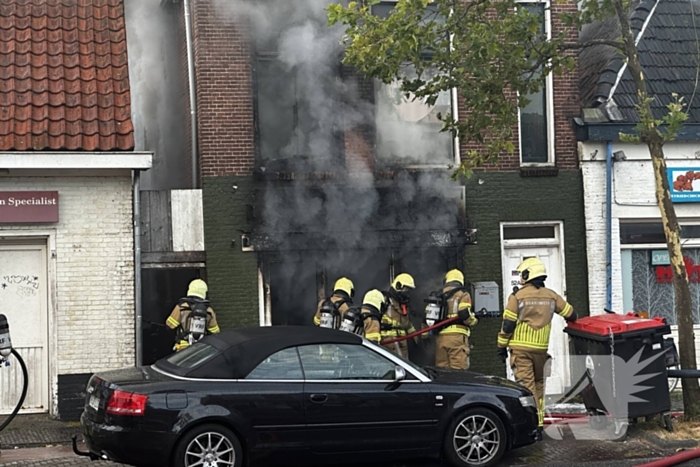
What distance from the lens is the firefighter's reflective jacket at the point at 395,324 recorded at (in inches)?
466

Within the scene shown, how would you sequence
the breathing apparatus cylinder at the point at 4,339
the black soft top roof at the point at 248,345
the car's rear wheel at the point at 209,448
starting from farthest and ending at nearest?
the breathing apparatus cylinder at the point at 4,339, the black soft top roof at the point at 248,345, the car's rear wheel at the point at 209,448

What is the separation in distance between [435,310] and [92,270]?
4441 mm

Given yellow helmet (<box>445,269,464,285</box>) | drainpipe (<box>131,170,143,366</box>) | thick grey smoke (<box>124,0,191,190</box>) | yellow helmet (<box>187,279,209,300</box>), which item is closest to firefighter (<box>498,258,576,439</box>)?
yellow helmet (<box>445,269,464,285</box>)

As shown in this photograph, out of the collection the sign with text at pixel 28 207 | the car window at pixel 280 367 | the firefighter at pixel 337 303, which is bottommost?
the car window at pixel 280 367

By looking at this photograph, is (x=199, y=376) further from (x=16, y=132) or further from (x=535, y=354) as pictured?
(x=16, y=132)

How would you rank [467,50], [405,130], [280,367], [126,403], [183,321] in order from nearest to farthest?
[126,403], [280,367], [467,50], [183,321], [405,130]

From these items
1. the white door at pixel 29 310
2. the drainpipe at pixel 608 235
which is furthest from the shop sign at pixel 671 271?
the white door at pixel 29 310

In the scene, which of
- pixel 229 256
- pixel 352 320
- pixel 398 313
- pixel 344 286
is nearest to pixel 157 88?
pixel 229 256

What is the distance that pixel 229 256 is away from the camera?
40.3ft

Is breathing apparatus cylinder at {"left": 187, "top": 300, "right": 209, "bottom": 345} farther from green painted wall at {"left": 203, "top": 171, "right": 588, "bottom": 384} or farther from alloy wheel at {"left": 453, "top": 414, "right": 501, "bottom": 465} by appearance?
alloy wheel at {"left": 453, "top": 414, "right": 501, "bottom": 465}

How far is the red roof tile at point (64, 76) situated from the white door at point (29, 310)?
4.75 feet

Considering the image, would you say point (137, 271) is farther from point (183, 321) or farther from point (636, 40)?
point (636, 40)

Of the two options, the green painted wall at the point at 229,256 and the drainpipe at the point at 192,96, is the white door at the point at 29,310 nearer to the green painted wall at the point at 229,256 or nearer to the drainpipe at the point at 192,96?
the green painted wall at the point at 229,256

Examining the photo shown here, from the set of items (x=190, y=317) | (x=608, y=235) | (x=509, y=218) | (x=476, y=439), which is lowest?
(x=476, y=439)
